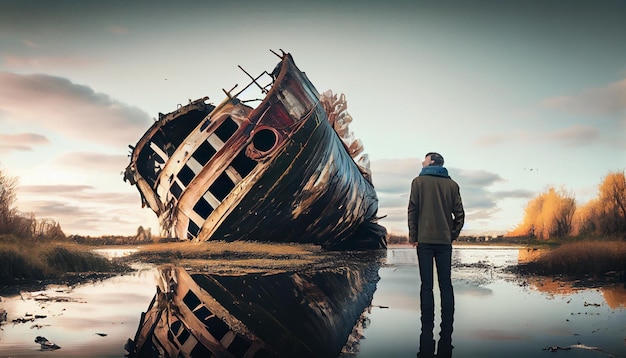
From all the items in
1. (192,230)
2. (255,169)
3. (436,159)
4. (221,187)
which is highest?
(255,169)

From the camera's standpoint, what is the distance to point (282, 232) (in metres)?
11.2

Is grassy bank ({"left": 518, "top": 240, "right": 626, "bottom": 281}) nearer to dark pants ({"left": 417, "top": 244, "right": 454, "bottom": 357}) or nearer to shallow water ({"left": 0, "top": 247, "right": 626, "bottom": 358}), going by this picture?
shallow water ({"left": 0, "top": 247, "right": 626, "bottom": 358})

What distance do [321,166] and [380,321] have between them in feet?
23.9

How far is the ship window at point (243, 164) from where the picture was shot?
1084cm

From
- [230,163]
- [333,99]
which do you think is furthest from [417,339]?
[333,99]

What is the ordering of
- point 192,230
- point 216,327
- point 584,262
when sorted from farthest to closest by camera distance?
point 192,230 → point 584,262 → point 216,327

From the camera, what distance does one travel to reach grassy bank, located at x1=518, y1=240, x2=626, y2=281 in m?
7.71

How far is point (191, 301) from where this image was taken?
199 inches

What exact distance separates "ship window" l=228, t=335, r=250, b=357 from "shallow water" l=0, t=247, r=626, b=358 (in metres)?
0.69

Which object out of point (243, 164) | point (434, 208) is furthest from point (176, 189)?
point (434, 208)

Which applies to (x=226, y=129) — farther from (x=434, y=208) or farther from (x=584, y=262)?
(x=434, y=208)

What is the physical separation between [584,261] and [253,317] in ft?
19.1

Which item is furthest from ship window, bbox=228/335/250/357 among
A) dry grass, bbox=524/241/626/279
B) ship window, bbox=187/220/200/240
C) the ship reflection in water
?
ship window, bbox=187/220/200/240

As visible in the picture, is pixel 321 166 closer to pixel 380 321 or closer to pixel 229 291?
pixel 229 291
